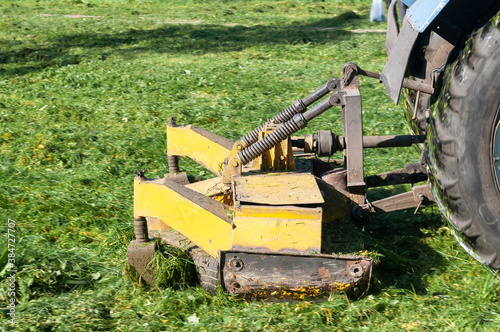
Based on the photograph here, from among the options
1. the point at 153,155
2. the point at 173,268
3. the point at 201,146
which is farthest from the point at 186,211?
the point at 153,155

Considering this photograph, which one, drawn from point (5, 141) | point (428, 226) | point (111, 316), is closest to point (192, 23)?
point (5, 141)

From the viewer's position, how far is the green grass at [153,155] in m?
3.35

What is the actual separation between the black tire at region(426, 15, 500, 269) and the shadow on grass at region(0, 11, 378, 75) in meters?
7.77

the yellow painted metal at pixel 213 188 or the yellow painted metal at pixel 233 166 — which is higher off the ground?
the yellow painted metal at pixel 233 166

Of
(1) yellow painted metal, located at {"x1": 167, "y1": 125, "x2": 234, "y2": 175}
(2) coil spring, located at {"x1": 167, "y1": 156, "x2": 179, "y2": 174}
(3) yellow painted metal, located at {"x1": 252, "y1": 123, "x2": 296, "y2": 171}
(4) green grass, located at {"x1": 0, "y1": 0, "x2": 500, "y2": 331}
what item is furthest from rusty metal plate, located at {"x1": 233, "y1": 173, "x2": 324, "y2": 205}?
(2) coil spring, located at {"x1": 167, "y1": 156, "x2": 179, "y2": 174}

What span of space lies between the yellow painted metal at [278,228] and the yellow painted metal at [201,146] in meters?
1.07

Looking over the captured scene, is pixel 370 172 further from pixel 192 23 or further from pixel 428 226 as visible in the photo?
pixel 192 23

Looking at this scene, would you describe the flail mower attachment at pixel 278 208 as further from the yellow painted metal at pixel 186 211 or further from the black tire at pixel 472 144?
the black tire at pixel 472 144

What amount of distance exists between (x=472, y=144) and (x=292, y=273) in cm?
114

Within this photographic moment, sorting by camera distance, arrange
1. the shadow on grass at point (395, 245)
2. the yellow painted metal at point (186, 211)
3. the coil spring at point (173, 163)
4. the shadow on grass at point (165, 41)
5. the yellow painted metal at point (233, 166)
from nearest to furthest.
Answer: the yellow painted metal at point (186, 211)
the shadow on grass at point (395, 245)
the yellow painted metal at point (233, 166)
the coil spring at point (173, 163)
the shadow on grass at point (165, 41)

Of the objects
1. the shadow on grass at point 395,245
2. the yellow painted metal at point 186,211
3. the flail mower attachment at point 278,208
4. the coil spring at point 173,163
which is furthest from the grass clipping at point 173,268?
the coil spring at point 173,163

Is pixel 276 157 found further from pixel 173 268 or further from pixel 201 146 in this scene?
pixel 173 268

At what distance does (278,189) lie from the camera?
3594mm

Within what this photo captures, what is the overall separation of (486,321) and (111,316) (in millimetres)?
→ 1971
